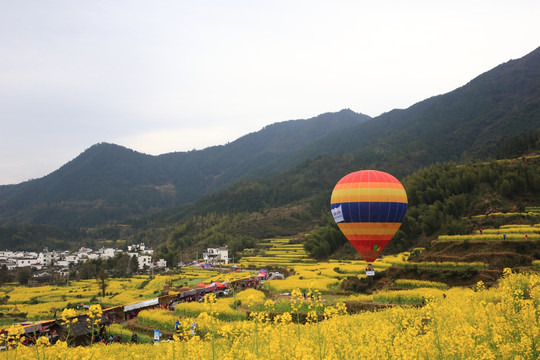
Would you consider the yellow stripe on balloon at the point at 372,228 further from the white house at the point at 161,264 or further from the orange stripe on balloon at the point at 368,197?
the white house at the point at 161,264

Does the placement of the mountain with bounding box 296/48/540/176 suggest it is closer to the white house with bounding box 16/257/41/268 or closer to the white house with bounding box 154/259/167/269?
the white house with bounding box 154/259/167/269

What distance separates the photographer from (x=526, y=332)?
760cm

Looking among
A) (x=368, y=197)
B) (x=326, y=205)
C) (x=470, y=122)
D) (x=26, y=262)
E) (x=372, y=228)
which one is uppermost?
(x=470, y=122)

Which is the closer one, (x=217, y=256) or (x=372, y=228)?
(x=372, y=228)

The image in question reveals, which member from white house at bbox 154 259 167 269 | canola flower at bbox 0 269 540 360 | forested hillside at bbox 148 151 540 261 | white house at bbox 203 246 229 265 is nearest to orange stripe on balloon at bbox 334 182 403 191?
forested hillside at bbox 148 151 540 261

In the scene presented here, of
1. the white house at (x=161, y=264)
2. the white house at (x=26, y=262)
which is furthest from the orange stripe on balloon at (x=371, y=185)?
the white house at (x=26, y=262)

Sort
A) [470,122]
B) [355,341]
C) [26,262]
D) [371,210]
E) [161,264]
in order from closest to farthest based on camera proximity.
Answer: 1. [355,341]
2. [371,210]
3. [161,264]
4. [26,262]
5. [470,122]

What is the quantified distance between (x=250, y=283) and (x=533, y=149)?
50.1 meters

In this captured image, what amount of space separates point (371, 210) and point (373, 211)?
0.48ft

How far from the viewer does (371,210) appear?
2470 cm

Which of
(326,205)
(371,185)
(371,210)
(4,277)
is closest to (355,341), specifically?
(371,210)

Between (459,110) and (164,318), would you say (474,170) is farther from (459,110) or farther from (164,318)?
A: (459,110)

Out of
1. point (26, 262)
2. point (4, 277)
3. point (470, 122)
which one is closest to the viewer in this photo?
point (4, 277)

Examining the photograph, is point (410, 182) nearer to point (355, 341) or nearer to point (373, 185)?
point (373, 185)
